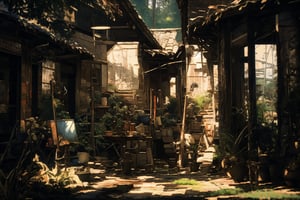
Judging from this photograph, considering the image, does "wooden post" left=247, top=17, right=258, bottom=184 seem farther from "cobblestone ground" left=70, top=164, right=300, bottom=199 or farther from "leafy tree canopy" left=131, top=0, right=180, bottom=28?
"leafy tree canopy" left=131, top=0, right=180, bottom=28

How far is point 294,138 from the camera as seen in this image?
806 cm

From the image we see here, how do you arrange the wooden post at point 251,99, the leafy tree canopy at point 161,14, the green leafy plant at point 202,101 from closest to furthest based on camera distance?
the wooden post at point 251,99 → the green leafy plant at point 202,101 → the leafy tree canopy at point 161,14

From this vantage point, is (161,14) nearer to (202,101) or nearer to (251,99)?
(202,101)

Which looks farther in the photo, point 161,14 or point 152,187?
point 161,14

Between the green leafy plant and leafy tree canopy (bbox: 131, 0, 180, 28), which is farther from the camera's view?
leafy tree canopy (bbox: 131, 0, 180, 28)

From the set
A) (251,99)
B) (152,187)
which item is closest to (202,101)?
(251,99)

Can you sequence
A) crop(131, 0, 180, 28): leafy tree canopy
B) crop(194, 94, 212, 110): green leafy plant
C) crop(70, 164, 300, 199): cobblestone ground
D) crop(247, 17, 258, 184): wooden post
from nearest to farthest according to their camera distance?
crop(70, 164, 300, 199): cobblestone ground
crop(247, 17, 258, 184): wooden post
crop(194, 94, 212, 110): green leafy plant
crop(131, 0, 180, 28): leafy tree canopy

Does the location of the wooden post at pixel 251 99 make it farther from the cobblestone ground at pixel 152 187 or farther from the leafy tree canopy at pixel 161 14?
the leafy tree canopy at pixel 161 14

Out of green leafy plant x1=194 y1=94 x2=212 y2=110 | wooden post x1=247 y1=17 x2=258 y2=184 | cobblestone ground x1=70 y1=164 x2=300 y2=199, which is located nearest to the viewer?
cobblestone ground x1=70 y1=164 x2=300 y2=199

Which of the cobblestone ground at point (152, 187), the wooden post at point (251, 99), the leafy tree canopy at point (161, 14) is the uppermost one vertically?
the leafy tree canopy at point (161, 14)

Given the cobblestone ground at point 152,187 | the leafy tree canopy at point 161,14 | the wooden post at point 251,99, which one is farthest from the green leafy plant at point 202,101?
the leafy tree canopy at point 161,14

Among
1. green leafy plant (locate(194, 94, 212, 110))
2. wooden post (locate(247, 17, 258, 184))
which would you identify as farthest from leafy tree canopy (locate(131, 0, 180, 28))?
wooden post (locate(247, 17, 258, 184))

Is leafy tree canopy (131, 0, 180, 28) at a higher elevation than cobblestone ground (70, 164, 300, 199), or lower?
higher

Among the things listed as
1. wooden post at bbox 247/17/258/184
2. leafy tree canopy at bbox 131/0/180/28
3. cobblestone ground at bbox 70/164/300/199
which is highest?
leafy tree canopy at bbox 131/0/180/28
